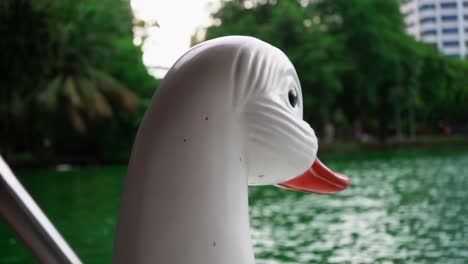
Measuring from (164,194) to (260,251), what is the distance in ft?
11.2

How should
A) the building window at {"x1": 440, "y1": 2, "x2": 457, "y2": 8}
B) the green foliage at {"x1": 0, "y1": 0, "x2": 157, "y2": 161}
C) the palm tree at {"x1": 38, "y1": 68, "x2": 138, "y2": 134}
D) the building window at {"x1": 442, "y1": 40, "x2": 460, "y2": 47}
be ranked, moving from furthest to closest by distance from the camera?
the building window at {"x1": 442, "y1": 40, "x2": 460, "y2": 47} < the building window at {"x1": 440, "y1": 2, "x2": 457, "y2": 8} < the palm tree at {"x1": 38, "y1": 68, "x2": 138, "y2": 134} < the green foliage at {"x1": 0, "y1": 0, "x2": 157, "y2": 161}

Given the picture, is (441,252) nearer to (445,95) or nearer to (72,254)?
(72,254)

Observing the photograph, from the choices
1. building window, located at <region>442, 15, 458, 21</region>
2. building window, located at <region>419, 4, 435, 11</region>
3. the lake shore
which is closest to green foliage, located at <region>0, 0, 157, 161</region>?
the lake shore

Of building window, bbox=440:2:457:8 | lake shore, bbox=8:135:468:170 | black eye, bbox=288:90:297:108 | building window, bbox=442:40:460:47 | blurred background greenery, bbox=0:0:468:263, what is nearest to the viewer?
black eye, bbox=288:90:297:108

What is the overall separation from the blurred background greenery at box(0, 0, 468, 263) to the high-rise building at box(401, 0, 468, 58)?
1.92 ft

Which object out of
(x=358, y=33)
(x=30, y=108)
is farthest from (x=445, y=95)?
(x=30, y=108)

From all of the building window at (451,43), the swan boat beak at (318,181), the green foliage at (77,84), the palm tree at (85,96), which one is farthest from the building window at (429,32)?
the swan boat beak at (318,181)

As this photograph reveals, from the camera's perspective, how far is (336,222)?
548 cm

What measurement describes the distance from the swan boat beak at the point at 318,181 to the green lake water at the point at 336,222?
4.73 ft

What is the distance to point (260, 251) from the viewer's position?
13.5ft

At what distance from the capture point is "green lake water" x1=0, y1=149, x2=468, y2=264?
13.2 ft

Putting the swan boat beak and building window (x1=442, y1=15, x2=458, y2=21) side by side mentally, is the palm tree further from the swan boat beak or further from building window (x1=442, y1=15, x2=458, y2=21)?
the swan boat beak

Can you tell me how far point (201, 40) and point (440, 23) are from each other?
10.7 metres

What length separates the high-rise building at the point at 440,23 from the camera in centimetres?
2184
